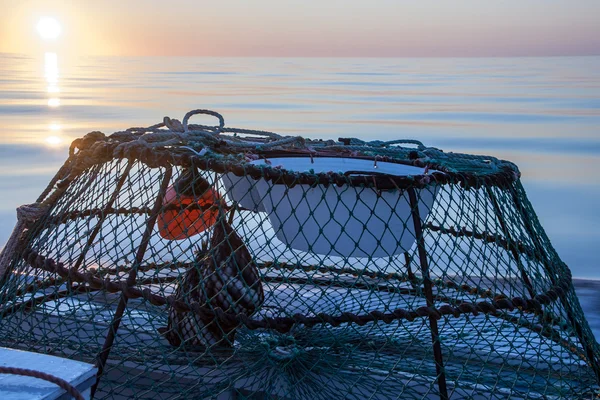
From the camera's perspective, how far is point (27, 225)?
194cm

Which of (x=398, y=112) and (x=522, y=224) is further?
(x=398, y=112)

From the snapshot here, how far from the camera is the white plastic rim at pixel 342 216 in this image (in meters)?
1.68

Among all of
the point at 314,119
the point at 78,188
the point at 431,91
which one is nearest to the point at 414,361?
the point at 78,188

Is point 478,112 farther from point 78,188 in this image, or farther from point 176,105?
point 78,188

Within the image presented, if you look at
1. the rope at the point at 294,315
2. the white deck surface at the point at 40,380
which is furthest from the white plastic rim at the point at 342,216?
the white deck surface at the point at 40,380

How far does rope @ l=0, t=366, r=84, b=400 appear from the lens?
1.07 metres

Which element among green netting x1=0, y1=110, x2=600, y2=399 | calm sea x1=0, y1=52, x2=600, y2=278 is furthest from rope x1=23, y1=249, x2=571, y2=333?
calm sea x1=0, y1=52, x2=600, y2=278

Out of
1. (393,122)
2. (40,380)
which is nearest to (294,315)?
(40,380)

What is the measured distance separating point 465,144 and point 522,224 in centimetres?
960

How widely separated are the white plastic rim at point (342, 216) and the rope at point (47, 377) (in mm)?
684

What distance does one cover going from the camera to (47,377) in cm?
108

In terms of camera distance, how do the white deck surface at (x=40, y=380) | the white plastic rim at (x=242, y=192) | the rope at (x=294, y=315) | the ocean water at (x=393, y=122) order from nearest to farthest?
the white deck surface at (x=40, y=380) < the rope at (x=294, y=315) < the white plastic rim at (x=242, y=192) < the ocean water at (x=393, y=122)

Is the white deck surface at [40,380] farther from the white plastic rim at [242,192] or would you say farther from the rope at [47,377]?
the white plastic rim at [242,192]

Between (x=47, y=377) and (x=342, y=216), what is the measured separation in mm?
834
